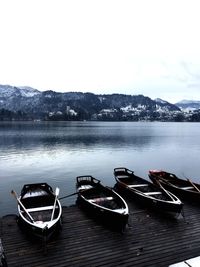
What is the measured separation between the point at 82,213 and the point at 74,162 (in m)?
32.2

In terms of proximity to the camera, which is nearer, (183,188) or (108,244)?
(108,244)

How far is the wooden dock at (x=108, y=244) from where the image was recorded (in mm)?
11805

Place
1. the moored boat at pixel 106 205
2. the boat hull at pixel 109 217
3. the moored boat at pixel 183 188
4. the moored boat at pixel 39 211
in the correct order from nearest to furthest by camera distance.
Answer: the moored boat at pixel 39 211 < the boat hull at pixel 109 217 < the moored boat at pixel 106 205 < the moored boat at pixel 183 188

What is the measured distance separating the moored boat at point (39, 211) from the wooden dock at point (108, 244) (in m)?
0.60

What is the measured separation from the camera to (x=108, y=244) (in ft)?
43.5

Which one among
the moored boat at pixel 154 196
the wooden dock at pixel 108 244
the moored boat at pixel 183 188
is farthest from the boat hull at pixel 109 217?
the moored boat at pixel 183 188

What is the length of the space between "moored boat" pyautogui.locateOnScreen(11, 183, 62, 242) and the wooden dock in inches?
23.5

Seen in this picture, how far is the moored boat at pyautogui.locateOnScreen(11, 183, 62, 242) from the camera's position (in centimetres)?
1332

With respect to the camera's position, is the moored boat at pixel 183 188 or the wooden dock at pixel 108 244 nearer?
the wooden dock at pixel 108 244

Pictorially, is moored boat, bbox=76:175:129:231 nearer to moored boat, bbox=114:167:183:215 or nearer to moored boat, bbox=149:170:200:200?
moored boat, bbox=114:167:183:215

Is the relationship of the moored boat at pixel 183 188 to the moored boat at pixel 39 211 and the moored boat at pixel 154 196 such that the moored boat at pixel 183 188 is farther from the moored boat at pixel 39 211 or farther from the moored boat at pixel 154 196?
the moored boat at pixel 39 211

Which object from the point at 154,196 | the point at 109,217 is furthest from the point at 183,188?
the point at 109,217

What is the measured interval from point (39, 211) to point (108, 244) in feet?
18.3

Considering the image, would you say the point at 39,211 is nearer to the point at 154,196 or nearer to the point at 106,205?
the point at 106,205
